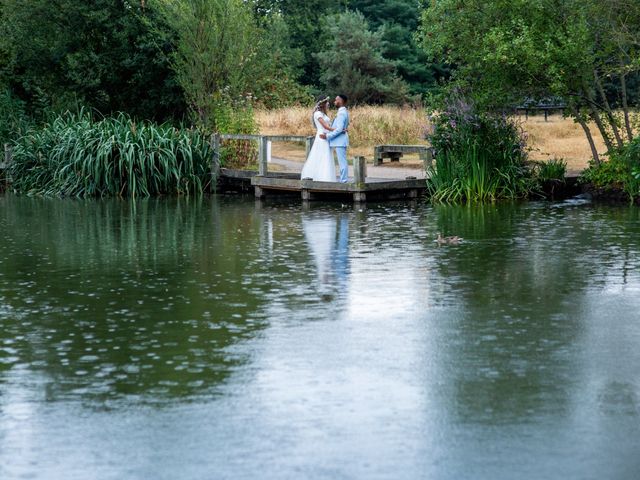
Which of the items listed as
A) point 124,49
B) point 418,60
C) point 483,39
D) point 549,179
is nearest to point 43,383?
point 483,39

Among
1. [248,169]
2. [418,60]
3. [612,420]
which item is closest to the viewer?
[612,420]

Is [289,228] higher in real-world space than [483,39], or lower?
lower

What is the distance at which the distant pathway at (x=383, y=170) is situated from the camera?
26483 mm

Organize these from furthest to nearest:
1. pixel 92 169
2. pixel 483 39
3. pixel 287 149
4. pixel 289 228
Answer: pixel 287 149 → pixel 92 169 → pixel 483 39 → pixel 289 228

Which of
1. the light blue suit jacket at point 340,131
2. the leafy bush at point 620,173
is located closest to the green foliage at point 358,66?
the light blue suit jacket at point 340,131

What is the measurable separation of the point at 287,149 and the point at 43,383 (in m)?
28.3

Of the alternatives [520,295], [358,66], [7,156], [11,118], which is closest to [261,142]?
[7,156]

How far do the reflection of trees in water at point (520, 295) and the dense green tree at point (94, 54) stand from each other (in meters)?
13.6

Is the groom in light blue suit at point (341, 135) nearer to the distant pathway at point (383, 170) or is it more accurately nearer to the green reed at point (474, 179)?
Result: the green reed at point (474, 179)

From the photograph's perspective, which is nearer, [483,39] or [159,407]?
[159,407]

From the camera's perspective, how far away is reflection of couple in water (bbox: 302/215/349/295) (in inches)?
505

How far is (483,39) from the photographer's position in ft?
73.5

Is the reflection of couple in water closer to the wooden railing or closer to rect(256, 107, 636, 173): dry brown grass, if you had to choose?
the wooden railing

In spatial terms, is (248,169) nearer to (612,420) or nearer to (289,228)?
(289,228)
